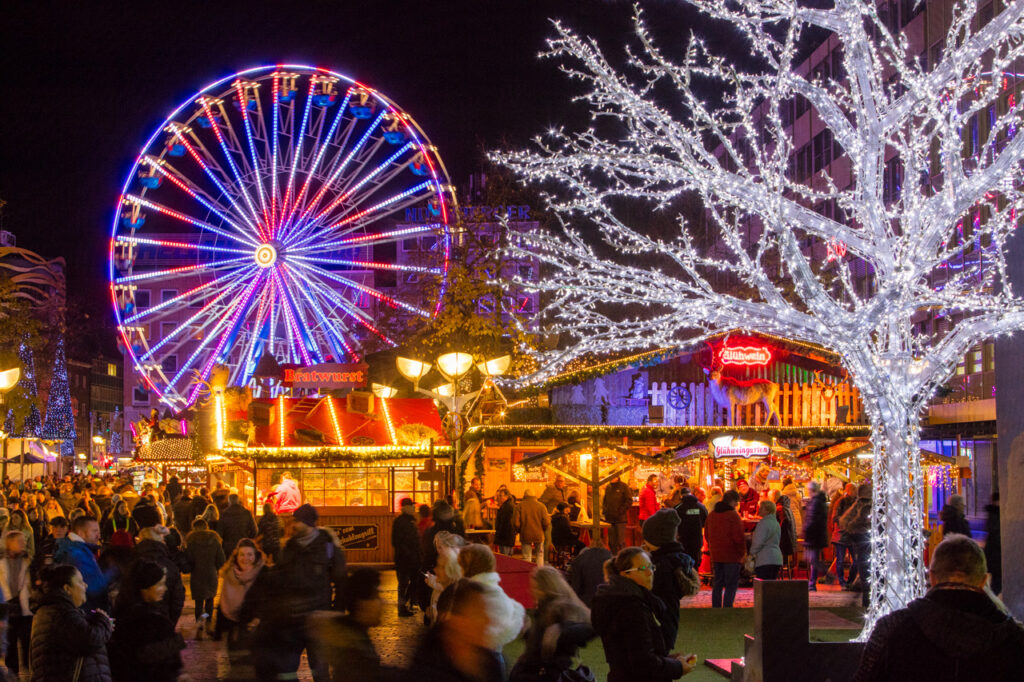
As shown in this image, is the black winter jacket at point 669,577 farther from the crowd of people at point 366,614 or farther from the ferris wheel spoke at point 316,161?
the ferris wheel spoke at point 316,161

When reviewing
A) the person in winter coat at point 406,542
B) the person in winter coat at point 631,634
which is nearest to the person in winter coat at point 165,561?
the person in winter coat at point 631,634

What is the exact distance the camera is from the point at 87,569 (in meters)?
8.81

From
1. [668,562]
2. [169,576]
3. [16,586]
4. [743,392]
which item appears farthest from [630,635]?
[743,392]

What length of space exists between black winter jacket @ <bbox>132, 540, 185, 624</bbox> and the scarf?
358mm

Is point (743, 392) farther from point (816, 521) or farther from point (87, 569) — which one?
point (87, 569)

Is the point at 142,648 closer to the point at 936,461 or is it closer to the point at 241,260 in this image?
the point at 936,461

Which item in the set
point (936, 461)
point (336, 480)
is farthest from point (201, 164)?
point (936, 461)

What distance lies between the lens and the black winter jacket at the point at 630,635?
5.69 m

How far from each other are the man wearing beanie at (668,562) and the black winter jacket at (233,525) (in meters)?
8.34

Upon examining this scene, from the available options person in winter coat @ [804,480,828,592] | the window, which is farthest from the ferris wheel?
the window

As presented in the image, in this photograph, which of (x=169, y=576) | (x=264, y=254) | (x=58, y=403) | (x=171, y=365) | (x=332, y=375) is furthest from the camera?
(x=171, y=365)

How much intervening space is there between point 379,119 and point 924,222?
2250cm

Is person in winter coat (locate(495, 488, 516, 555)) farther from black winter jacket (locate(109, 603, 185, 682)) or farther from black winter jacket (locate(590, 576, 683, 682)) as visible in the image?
black winter jacket (locate(590, 576, 683, 682))

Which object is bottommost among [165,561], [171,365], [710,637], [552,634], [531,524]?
[710,637]
